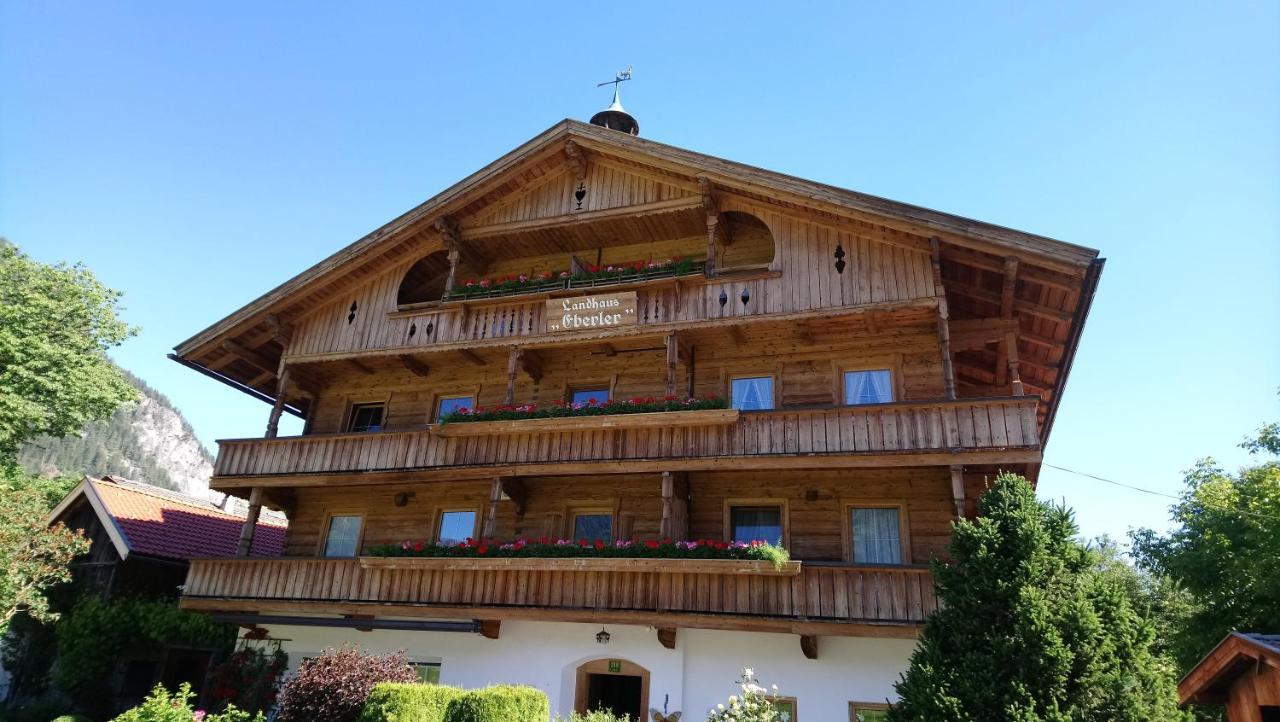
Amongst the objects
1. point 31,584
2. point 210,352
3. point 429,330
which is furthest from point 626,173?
point 31,584

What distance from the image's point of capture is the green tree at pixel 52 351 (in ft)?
85.7

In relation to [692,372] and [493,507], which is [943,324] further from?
[493,507]

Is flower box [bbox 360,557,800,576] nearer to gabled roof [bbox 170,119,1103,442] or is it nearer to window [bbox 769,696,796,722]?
window [bbox 769,696,796,722]

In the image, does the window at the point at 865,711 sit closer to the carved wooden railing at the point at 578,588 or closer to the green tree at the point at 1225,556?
the carved wooden railing at the point at 578,588

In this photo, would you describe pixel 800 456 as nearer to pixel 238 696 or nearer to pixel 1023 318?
pixel 1023 318

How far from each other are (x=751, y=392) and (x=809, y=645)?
5.85 m

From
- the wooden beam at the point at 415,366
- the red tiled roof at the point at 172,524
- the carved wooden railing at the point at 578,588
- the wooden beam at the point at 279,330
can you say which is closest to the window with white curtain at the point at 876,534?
the carved wooden railing at the point at 578,588

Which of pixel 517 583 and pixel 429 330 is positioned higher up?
pixel 429 330

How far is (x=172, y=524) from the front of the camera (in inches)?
924

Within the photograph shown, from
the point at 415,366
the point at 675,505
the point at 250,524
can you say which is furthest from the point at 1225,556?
the point at 250,524

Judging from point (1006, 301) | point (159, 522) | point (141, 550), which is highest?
point (1006, 301)

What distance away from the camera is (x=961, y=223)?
1526cm

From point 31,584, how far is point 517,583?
1260 centimetres

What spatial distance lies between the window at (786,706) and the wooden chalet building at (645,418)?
0.76 feet
